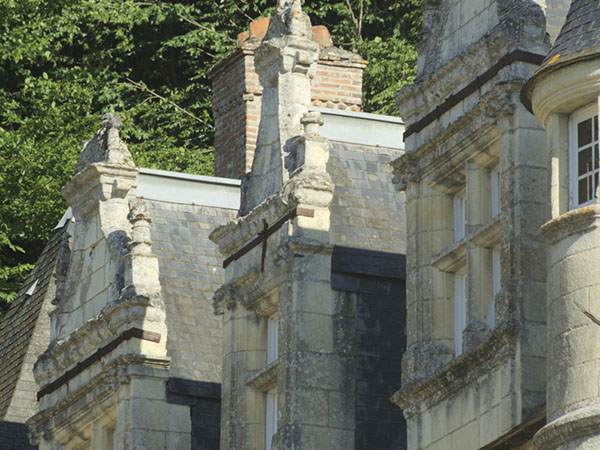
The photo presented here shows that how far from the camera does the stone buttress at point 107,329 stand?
987 inches

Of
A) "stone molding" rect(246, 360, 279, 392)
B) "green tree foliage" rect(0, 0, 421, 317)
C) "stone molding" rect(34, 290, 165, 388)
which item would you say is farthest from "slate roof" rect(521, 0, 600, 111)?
"green tree foliage" rect(0, 0, 421, 317)

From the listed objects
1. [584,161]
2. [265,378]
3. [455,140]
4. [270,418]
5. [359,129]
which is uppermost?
[359,129]

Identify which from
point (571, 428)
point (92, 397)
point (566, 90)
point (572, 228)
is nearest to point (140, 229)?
point (92, 397)

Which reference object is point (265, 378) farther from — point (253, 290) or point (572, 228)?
point (572, 228)

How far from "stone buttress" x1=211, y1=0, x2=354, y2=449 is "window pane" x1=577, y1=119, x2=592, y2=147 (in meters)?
5.57

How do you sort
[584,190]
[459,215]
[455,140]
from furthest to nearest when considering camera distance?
[459,215] → [455,140] → [584,190]

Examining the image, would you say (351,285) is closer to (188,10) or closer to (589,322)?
(589,322)

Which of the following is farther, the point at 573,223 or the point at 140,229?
the point at 140,229

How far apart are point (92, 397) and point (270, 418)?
11.1 ft

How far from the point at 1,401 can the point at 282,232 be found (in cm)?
898

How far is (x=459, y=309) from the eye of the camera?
802 inches

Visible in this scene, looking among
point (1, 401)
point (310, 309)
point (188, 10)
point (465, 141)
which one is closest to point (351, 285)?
point (310, 309)

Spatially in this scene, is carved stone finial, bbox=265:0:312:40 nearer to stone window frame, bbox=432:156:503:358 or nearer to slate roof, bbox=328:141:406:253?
slate roof, bbox=328:141:406:253

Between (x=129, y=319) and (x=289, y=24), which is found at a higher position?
(x=289, y=24)
